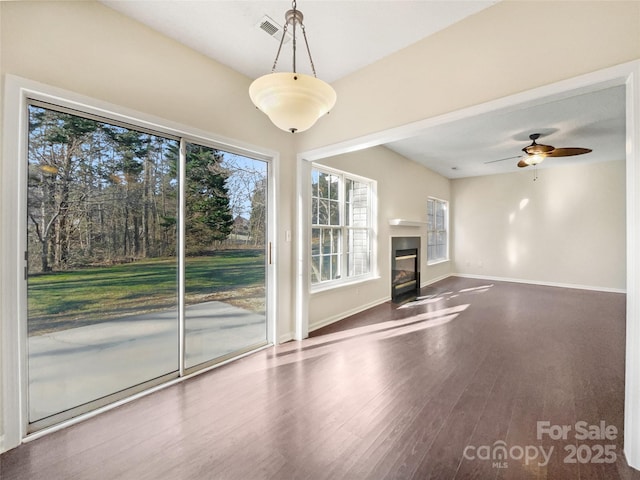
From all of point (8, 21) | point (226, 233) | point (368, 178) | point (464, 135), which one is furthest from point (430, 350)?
point (8, 21)

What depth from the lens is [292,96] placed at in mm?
1400

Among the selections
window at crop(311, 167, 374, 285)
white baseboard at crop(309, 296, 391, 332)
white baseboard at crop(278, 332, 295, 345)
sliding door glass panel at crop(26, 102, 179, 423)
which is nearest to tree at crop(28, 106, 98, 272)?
sliding door glass panel at crop(26, 102, 179, 423)

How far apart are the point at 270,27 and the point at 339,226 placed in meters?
2.75

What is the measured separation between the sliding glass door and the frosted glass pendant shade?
1.38m

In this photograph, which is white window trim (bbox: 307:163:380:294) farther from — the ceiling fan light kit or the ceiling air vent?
the ceiling fan light kit

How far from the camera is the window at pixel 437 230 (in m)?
7.29

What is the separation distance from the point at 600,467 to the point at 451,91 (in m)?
2.62

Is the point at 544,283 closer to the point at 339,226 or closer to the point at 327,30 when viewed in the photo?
the point at 339,226

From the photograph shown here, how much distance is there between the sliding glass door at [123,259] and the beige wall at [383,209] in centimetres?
148

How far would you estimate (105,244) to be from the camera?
2.08 m

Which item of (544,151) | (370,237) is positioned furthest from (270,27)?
(544,151)

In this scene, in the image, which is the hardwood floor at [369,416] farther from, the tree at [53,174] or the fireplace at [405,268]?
the fireplace at [405,268]

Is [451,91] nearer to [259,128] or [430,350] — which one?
[259,128]

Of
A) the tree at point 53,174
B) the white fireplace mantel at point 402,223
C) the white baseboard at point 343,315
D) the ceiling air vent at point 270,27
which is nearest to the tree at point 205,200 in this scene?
the tree at point 53,174
